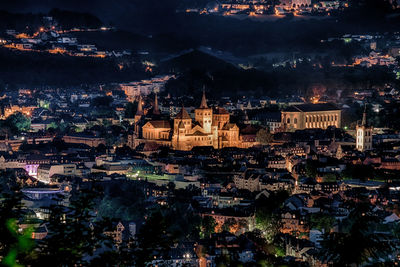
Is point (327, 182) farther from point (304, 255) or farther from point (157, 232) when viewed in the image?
point (157, 232)

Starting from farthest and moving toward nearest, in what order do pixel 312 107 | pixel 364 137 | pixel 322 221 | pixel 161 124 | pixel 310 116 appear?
1. pixel 312 107
2. pixel 310 116
3. pixel 161 124
4. pixel 364 137
5. pixel 322 221

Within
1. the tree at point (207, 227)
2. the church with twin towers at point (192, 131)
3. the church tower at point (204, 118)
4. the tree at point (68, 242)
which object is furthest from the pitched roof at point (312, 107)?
the tree at point (68, 242)

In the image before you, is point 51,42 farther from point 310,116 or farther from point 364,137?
point 364,137

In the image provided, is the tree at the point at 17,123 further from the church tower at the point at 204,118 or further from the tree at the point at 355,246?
the tree at the point at 355,246

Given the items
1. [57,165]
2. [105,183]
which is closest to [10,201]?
[105,183]

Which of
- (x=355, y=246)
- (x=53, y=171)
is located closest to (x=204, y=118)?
(x=53, y=171)

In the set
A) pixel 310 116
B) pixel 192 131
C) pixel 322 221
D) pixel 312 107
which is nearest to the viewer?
pixel 322 221
